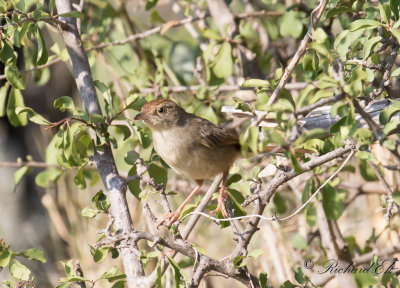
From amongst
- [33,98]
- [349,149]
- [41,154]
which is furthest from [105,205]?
[33,98]

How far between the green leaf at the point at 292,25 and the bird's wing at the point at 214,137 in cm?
105

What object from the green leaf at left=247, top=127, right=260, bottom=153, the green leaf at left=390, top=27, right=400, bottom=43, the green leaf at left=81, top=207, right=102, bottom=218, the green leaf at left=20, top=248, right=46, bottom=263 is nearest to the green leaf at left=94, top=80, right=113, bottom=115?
the green leaf at left=81, top=207, right=102, bottom=218

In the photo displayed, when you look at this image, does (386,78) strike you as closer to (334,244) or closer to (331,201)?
(331,201)

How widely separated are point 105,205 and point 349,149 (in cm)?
139

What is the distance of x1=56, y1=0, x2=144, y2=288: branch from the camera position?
3.35 meters

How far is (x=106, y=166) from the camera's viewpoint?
11.9 feet

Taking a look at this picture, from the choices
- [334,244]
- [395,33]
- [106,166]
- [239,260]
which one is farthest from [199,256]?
[334,244]

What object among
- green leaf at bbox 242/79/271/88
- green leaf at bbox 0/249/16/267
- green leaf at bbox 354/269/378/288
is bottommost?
green leaf at bbox 354/269/378/288

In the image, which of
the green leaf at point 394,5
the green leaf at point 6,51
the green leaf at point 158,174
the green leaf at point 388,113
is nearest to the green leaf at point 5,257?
the green leaf at point 158,174

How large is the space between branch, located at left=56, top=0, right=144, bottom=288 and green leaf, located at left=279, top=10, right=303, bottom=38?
175 cm

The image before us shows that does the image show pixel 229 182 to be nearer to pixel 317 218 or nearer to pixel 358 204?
pixel 317 218

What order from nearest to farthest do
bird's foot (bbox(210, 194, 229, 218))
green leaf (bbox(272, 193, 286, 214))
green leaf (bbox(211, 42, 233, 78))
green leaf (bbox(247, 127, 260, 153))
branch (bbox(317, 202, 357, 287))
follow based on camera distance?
green leaf (bbox(247, 127, 260, 153)) → bird's foot (bbox(210, 194, 229, 218)) → branch (bbox(317, 202, 357, 287)) → green leaf (bbox(211, 42, 233, 78)) → green leaf (bbox(272, 193, 286, 214))

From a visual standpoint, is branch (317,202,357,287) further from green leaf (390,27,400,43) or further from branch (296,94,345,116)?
branch (296,94,345,116)

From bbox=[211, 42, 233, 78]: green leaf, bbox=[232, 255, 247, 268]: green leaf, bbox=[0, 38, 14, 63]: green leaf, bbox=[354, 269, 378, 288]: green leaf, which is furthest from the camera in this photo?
bbox=[211, 42, 233, 78]: green leaf
